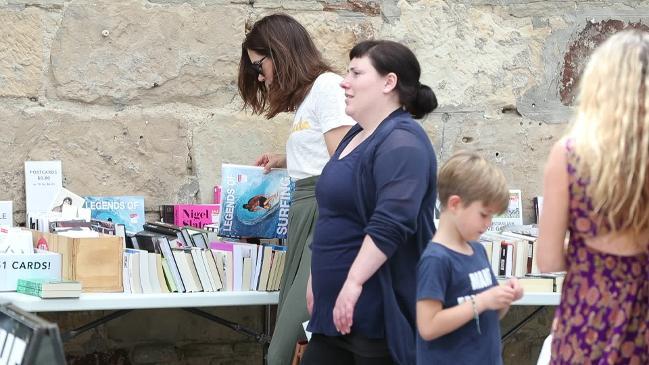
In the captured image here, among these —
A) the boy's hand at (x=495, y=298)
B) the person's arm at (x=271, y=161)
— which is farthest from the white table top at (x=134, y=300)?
the boy's hand at (x=495, y=298)

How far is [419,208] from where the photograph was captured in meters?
3.33

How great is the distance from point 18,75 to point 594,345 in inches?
119

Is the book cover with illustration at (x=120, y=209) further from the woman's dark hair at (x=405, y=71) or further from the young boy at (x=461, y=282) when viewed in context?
the young boy at (x=461, y=282)

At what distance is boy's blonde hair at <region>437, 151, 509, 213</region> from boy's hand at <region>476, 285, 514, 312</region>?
0.23m

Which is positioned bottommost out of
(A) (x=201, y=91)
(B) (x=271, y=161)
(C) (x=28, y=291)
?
(C) (x=28, y=291)

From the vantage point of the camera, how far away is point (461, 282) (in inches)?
121

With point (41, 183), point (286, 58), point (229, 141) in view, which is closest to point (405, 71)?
point (286, 58)

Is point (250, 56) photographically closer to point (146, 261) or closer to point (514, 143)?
point (146, 261)

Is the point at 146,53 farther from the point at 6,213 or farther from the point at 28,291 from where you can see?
the point at 28,291

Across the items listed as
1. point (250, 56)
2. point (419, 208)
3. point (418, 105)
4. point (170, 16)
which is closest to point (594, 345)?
point (419, 208)

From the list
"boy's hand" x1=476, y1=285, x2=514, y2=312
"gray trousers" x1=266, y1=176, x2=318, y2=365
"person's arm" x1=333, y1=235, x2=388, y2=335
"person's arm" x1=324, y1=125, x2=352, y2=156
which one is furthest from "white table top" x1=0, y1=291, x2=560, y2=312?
"boy's hand" x1=476, y1=285, x2=514, y2=312

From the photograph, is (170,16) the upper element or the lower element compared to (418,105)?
upper

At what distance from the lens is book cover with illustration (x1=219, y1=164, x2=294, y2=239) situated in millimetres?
4547

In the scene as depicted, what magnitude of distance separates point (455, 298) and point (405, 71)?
0.75m
